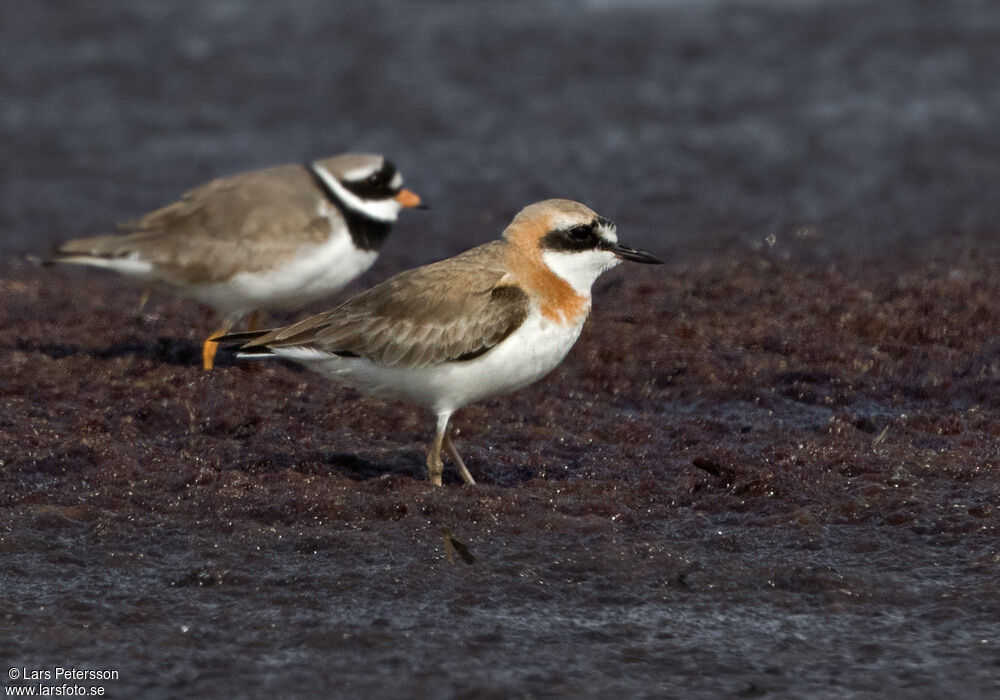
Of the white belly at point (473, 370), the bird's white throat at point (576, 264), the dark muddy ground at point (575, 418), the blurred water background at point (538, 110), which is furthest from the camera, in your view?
the blurred water background at point (538, 110)

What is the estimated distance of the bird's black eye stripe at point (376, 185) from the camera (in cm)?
775

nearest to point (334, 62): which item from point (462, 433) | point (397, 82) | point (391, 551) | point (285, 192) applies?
point (397, 82)

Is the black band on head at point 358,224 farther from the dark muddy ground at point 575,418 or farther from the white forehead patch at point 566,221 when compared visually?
the white forehead patch at point 566,221

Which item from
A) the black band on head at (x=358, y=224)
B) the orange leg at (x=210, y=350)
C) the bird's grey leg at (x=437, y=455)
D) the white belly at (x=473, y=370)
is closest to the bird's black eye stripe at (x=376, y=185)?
the black band on head at (x=358, y=224)

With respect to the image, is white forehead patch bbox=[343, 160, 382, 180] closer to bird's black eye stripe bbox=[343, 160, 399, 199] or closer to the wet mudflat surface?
bird's black eye stripe bbox=[343, 160, 399, 199]

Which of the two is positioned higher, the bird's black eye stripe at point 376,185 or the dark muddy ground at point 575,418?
the bird's black eye stripe at point 376,185

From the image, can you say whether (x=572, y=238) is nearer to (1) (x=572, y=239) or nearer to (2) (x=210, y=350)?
(1) (x=572, y=239)

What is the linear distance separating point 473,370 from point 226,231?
2.41 meters

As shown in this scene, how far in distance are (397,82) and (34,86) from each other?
376 cm

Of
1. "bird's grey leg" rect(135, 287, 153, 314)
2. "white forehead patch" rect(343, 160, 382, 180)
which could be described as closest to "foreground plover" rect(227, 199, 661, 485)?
"white forehead patch" rect(343, 160, 382, 180)

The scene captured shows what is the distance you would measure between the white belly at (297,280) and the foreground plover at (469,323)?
1277 millimetres

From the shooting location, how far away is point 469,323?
5.70 metres

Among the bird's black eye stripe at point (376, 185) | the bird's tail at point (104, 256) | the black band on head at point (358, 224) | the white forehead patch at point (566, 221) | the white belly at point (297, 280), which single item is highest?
the white forehead patch at point (566, 221)

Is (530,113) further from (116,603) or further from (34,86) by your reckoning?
(116,603)
